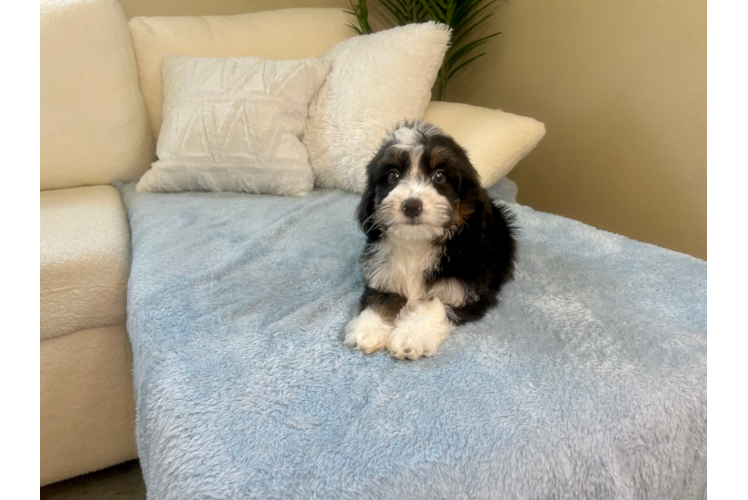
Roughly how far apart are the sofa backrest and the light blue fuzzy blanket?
1588 mm

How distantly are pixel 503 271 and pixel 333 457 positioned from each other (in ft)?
2.95

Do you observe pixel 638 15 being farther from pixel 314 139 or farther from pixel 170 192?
pixel 170 192

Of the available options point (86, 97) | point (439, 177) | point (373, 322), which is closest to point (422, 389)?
point (373, 322)

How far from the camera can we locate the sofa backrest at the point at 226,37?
2785 millimetres

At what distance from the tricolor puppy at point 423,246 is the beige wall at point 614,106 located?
1338mm

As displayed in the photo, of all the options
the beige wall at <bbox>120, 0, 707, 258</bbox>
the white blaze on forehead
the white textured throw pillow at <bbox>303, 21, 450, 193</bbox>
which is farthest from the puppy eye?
the beige wall at <bbox>120, 0, 707, 258</bbox>

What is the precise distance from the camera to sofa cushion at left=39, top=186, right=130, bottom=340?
1.69 m

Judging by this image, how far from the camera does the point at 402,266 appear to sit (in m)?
1.48

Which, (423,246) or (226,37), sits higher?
(226,37)

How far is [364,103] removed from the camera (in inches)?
96.4

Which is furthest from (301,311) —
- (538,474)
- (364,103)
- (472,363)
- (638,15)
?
(638,15)

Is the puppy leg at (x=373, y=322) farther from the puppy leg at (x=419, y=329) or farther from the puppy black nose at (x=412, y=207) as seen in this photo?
the puppy black nose at (x=412, y=207)

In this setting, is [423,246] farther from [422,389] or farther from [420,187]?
[422,389]

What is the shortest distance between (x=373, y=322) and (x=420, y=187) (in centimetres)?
41
